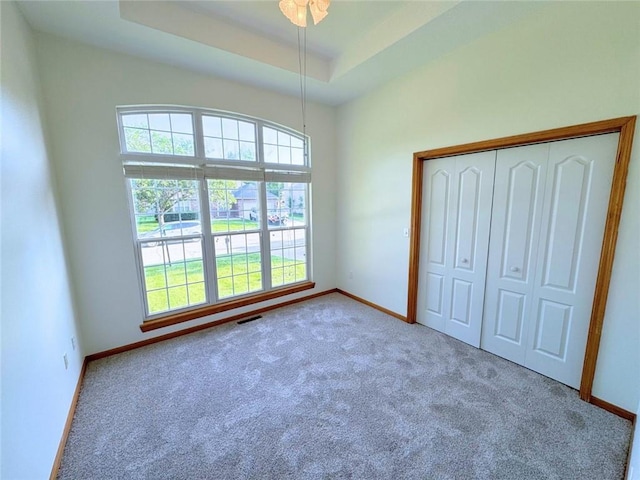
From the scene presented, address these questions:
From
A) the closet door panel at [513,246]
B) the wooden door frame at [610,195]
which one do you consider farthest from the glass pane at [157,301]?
the wooden door frame at [610,195]

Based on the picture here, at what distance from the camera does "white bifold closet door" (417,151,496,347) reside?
98.3 inches

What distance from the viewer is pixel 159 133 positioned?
8.79 feet

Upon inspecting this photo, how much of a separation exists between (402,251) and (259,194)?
194 cm

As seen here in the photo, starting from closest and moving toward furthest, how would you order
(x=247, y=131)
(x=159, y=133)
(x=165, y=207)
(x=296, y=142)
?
(x=159, y=133), (x=165, y=207), (x=247, y=131), (x=296, y=142)

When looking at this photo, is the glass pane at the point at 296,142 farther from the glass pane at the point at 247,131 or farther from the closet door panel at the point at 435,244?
the closet door panel at the point at 435,244

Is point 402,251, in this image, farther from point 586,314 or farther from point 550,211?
point 586,314

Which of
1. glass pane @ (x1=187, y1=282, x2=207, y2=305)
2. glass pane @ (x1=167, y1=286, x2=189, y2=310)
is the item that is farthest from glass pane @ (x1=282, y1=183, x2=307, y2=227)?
glass pane @ (x1=167, y1=286, x2=189, y2=310)

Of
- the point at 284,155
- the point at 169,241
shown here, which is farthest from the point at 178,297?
the point at 284,155

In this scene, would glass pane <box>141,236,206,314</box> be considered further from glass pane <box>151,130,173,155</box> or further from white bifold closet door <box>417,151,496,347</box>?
white bifold closet door <box>417,151,496,347</box>

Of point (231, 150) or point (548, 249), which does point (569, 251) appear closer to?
point (548, 249)

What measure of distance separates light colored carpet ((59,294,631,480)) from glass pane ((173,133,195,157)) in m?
2.06

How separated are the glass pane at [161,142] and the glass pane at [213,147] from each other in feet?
1.16

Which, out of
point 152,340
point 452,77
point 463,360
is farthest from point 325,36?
point 152,340

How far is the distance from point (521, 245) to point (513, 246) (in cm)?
6
